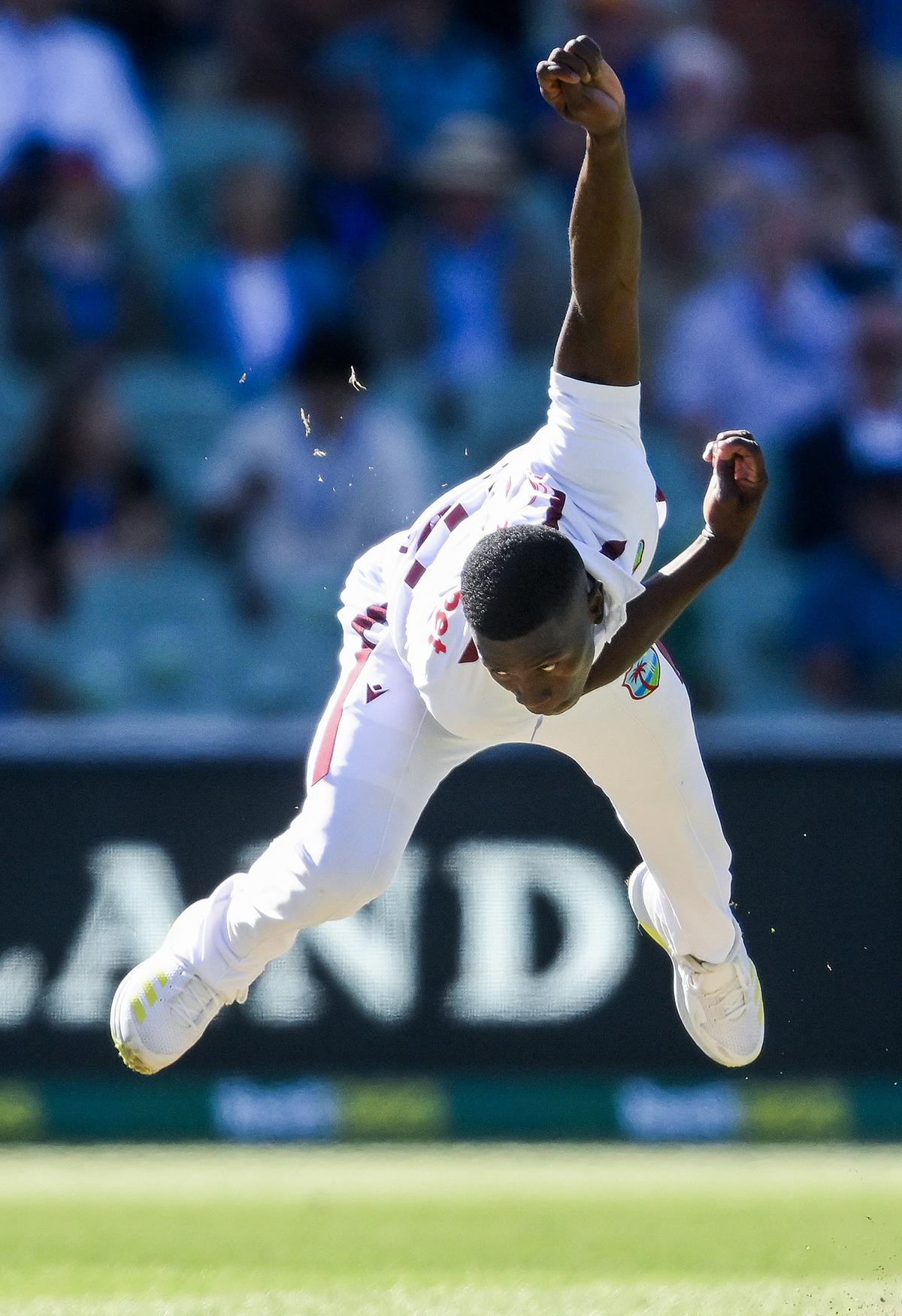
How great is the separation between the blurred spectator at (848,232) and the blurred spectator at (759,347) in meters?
0.13

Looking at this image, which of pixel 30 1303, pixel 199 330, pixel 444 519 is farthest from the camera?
pixel 199 330

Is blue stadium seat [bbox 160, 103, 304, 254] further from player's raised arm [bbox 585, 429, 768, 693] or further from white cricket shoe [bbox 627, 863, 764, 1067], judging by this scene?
player's raised arm [bbox 585, 429, 768, 693]

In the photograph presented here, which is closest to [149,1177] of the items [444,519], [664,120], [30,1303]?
[30,1303]

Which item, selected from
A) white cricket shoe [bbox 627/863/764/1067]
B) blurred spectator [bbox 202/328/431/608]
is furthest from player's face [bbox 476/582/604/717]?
blurred spectator [bbox 202/328/431/608]

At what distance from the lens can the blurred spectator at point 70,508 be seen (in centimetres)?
793

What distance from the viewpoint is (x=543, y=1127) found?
21.8 feet

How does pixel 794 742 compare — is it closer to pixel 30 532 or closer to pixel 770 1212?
pixel 770 1212

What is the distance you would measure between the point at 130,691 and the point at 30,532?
0.82 m

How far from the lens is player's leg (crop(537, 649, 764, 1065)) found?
432 cm

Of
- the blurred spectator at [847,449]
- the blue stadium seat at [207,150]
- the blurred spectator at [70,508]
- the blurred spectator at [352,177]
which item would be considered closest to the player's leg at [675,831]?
the blurred spectator at [847,449]

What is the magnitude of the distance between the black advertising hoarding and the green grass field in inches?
13.1

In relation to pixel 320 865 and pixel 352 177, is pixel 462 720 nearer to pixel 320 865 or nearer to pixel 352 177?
pixel 320 865

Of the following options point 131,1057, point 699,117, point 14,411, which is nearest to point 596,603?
point 131,1057

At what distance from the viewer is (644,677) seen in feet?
14.3
